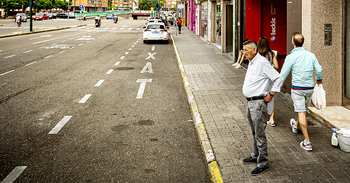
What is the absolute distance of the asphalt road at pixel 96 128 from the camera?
473 cm

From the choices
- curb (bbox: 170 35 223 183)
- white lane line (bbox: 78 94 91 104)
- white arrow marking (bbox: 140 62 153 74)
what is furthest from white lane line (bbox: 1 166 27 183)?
white arrow marking (bbox: 140 62 153 74)

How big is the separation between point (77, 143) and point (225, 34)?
14530 mm

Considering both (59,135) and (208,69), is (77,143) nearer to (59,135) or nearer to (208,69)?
(59,135)

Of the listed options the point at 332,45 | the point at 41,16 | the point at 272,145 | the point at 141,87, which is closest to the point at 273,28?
the point at 332,45

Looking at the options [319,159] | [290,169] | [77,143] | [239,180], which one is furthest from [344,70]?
[77,143]

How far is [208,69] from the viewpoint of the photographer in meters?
13.1

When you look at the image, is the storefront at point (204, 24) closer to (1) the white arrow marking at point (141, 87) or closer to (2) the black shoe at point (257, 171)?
(1) the white arrow marking at point (141, 87)

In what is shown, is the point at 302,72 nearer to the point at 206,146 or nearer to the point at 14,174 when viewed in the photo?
the point at 206,146

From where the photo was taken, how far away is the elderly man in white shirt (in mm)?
4270

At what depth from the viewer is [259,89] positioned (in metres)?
4.30

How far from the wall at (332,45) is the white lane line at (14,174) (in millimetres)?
6100

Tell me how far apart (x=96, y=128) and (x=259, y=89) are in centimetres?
361

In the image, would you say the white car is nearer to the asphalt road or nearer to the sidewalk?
the asphalt road

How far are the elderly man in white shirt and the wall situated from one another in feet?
11.2
